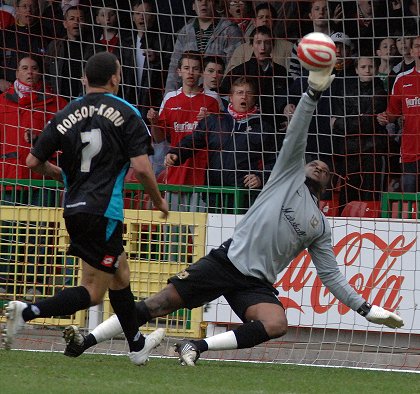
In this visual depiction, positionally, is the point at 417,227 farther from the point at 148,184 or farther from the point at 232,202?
the point at 148,184

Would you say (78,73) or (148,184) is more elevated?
(78,73)

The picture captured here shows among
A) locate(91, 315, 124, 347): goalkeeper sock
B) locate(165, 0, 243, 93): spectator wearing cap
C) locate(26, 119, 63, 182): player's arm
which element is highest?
locate(165, 0, 243, 93): spectator wearing cap

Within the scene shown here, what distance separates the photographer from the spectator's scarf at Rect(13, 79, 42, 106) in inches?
452

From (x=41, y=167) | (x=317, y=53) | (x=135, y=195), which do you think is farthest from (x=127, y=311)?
(x=135, y=195)

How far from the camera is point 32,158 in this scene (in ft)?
25.1

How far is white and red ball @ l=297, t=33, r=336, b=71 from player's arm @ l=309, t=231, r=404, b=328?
1.26 m

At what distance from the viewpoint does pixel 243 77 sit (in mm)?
11023

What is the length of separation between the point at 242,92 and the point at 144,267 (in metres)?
1.84

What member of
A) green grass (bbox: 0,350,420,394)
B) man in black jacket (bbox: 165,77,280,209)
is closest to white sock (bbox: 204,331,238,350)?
green grass (bbox: 0,350,420,394)

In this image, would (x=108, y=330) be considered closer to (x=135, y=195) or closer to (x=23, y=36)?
(x=135, y=195)

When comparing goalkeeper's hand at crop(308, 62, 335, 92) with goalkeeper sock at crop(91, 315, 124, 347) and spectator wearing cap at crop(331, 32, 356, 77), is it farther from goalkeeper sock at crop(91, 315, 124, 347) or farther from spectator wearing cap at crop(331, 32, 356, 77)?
spectator wearing cap at crop(331, 32, 356, 77)

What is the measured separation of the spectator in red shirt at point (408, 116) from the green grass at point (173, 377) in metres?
2.68

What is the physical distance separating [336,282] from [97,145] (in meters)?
1.96

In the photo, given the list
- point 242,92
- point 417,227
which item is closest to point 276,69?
point 242,92
